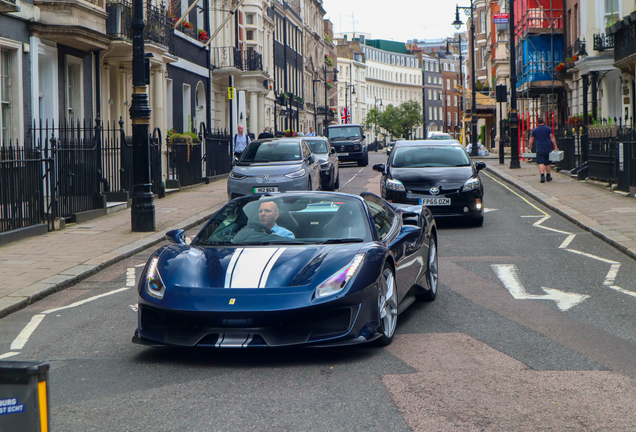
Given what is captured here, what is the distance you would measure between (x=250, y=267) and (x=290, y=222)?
1012mm

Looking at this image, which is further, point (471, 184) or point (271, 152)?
point (271, 152)

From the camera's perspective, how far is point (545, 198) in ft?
62.7

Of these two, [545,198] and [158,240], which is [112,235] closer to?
[158,240]

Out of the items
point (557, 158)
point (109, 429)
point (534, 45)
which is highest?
point (534, 45)

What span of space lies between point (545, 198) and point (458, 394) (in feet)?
49.5

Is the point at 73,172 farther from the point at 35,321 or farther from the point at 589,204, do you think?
the point at 589,204

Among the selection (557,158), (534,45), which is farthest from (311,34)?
(557,158)

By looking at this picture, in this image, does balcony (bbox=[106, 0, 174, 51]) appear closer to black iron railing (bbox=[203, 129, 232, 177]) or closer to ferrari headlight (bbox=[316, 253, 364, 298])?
black iron railing (bbox=[203, 129, 232, 177])

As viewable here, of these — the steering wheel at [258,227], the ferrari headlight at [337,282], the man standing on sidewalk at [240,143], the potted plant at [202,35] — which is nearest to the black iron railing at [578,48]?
the potted plant at [202,35]

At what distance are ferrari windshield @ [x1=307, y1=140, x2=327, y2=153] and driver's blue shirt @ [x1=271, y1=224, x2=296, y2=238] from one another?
60.2 feet

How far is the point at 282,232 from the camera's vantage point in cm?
655

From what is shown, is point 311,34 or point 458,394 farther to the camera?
point 311,34

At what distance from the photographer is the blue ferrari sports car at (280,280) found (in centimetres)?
541

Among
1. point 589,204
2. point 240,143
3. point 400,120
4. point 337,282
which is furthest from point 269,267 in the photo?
point 400,120
